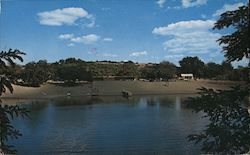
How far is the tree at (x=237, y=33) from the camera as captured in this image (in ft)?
Result: 11.5

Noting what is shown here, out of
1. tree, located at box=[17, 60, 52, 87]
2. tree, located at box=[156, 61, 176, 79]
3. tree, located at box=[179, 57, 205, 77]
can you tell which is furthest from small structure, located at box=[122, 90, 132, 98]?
tree, located at box=[179, 57, 205, 77]

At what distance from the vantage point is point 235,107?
3609mm

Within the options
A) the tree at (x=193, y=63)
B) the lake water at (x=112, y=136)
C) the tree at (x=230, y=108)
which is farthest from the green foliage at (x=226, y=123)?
the lake water at (x=112, y=136)

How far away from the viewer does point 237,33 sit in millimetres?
3572

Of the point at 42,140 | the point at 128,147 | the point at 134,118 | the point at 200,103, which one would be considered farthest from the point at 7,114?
the point at 134,118

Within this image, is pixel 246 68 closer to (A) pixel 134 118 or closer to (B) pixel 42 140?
(B) pixel 42 140

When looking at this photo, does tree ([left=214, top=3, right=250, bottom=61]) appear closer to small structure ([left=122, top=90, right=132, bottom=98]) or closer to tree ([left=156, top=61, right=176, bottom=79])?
tree ([left=156, top=61, right=176, bottom=79])

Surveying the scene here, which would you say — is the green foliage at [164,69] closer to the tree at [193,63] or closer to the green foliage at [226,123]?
the tree at [193,63]

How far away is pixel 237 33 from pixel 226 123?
867 mm

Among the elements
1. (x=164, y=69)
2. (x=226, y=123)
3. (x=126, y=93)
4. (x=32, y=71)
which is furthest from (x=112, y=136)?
(x=126, y=93)

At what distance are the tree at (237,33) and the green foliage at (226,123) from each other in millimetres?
362

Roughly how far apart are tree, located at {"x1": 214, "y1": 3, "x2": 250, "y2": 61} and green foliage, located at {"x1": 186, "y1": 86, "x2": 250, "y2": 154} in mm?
362

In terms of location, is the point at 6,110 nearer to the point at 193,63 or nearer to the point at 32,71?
the point at 32,71

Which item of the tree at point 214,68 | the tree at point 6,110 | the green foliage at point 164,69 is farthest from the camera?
the green foliage at point 164,69
